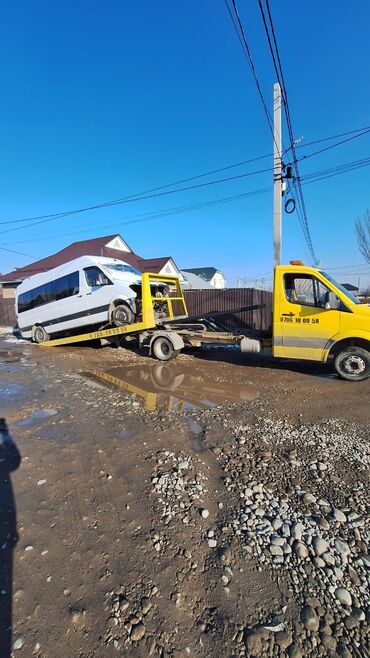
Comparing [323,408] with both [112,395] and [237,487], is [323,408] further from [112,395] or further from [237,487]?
[112,395]

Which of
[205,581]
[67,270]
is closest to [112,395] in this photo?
[205,581]

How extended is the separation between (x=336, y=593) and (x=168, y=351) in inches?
288

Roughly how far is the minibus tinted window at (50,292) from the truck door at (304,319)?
6.78 m

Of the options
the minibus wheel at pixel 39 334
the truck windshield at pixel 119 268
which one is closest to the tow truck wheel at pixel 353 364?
the truck windshield at pixel 119 268

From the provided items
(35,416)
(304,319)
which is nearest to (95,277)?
(35,416)

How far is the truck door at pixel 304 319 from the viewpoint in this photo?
6.79 m

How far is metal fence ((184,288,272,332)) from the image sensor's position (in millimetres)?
14992

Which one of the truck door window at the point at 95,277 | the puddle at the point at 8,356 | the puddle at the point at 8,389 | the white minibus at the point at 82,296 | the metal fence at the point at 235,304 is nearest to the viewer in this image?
the puddle at the point at 8,389

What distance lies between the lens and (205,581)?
206 cm

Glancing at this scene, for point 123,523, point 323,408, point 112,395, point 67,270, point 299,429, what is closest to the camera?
point 123,523

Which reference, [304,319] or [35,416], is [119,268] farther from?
[35,416]

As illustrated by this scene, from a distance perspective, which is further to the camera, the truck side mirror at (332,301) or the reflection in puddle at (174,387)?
the truck side mirror at (332,301)

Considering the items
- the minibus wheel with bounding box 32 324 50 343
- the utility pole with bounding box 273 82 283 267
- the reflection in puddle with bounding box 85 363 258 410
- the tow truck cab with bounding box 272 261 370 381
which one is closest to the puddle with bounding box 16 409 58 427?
the reflection in puddle with bounding box 85 363 258 410

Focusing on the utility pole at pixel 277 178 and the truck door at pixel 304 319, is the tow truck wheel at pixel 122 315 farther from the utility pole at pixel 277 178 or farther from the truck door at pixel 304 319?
the utility pole at pixel 277 178
